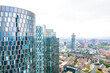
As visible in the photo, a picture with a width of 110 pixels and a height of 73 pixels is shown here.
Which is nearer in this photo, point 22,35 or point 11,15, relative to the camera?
point 11,15

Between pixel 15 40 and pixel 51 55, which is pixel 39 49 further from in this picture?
pixel 15 40

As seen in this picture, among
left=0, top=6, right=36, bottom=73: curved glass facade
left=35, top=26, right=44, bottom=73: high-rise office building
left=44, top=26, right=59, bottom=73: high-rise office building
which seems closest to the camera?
left=0, top=6, right=36, bottom=73: curved glass facade

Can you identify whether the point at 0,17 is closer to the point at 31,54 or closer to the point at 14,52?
the point at 14,52

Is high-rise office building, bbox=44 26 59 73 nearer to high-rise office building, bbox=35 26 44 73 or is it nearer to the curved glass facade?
high-rise office building, bbox=35 26 44 73

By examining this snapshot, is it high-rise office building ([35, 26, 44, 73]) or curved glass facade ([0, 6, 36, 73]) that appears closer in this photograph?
curved glass facade ([0, 6, 36, 73])

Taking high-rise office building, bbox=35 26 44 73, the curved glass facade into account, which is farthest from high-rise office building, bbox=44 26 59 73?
the curved glass facade

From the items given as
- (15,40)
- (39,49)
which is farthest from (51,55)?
(15,40)

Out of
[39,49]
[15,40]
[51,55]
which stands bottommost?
[51,55]

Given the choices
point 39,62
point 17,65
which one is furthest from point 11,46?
point 39,62
